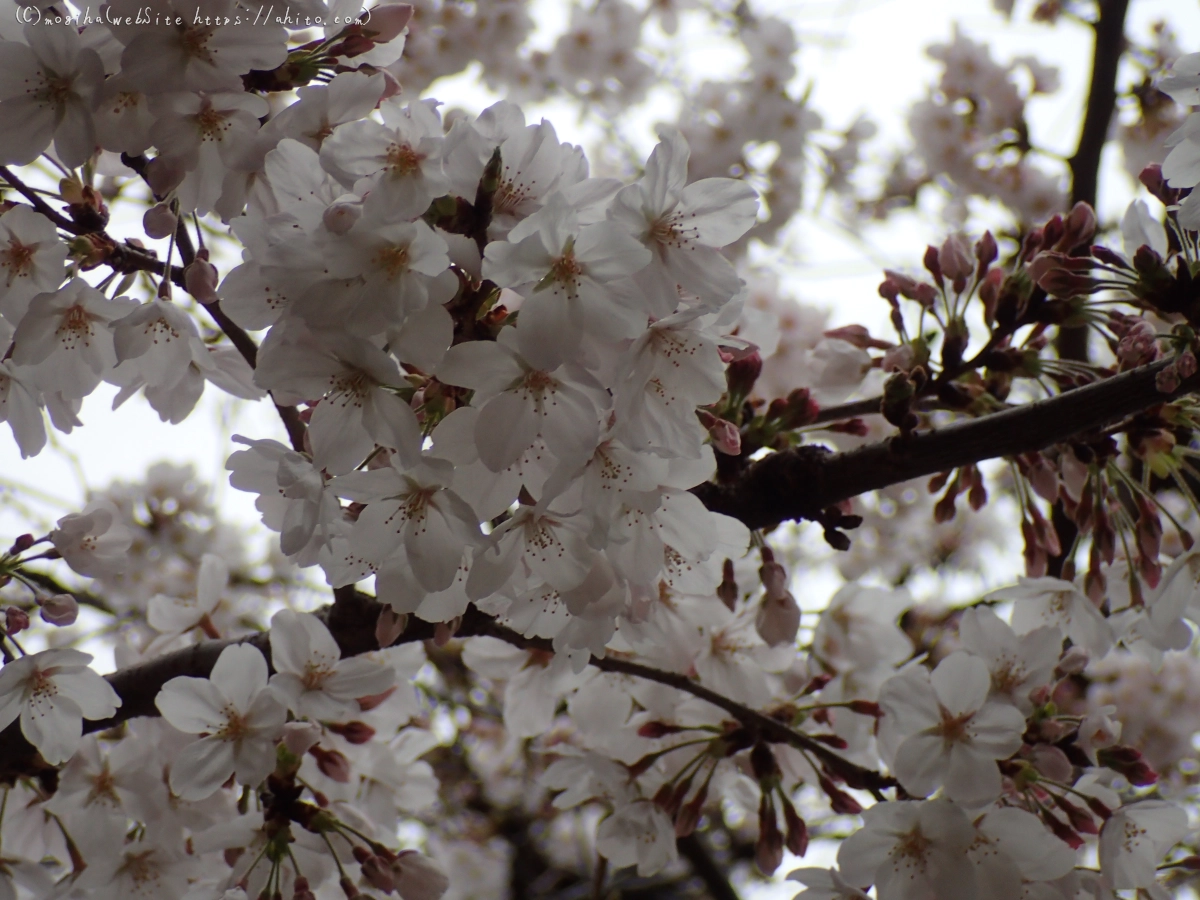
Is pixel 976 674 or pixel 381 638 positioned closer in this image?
pixel 381 638

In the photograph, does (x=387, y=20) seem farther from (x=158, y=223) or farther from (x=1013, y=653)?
(x=1013, y=653)

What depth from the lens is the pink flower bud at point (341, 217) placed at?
3.33ft

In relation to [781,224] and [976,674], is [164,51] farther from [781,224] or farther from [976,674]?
[781,224]

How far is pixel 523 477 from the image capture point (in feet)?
3.78

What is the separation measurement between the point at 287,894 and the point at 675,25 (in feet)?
15.0

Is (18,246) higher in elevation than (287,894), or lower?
higher

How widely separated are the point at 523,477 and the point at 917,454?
0.61 metres

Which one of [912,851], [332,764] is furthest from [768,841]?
[332,764]

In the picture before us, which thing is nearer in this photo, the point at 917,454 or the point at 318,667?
the point at 917,454

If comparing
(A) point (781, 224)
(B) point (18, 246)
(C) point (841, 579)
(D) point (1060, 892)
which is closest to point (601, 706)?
(D) point (1060, 892)

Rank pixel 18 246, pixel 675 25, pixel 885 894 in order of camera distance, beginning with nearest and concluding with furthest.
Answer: pixel 18 246
pixel 885 894
pixel 675 25

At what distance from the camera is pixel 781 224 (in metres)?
4.11

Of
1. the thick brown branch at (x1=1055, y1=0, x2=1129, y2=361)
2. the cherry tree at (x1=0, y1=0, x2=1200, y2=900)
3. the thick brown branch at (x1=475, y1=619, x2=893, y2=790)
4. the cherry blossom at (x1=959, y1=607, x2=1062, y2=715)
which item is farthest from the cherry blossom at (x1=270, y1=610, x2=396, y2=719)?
the thick brown branch at (x1=1055, y1=0, x2=1129, y2=361)

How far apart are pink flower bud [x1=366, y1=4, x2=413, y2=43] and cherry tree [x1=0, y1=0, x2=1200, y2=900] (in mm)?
16
